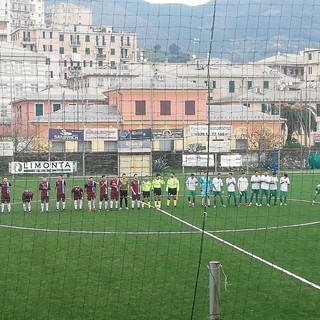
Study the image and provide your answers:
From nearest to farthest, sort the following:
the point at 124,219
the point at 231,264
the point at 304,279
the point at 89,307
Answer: the point at 89,307
the point at 304,279
the point at 231,264
the point at 124,219

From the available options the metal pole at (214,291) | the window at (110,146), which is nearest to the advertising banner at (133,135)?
the window at (110,146)

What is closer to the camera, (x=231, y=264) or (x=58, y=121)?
(x=231, y=264)

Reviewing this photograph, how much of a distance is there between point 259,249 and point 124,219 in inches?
254

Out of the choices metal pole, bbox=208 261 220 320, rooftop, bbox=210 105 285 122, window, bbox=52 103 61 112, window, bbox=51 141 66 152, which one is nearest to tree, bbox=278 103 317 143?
rooftop, bbox=210 105 285 122

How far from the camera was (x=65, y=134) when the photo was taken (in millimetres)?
35250

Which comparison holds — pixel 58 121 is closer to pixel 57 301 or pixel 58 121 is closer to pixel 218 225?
pixel 218 225

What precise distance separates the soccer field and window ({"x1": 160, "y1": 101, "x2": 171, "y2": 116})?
11190mm

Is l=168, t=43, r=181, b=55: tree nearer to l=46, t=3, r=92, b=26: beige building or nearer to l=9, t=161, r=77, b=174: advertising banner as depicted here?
l=46, t=3, r=92, b=26: beige building

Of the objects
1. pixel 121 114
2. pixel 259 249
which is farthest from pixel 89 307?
pixel 121 114

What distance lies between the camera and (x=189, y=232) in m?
17.9

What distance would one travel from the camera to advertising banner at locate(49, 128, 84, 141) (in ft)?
116

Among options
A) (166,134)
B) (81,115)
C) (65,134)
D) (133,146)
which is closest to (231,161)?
(166,134)

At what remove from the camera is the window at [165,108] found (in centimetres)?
3277

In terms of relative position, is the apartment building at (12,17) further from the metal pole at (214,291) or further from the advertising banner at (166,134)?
the advertising banner at (166,134)
